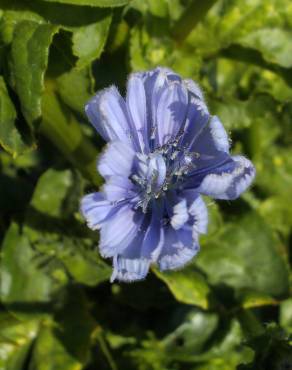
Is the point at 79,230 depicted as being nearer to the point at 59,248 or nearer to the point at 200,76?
the point at 59,248

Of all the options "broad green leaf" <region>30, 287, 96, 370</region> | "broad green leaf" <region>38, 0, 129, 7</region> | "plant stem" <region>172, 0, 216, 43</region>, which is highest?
"broad green leaf" <region>38, 0, 129, 7</region>

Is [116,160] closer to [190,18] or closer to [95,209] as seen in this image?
[95,209]

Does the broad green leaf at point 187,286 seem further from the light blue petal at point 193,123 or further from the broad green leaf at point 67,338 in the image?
the light blue petal at point 193,123

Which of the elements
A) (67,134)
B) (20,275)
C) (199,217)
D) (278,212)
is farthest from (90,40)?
(278,212)

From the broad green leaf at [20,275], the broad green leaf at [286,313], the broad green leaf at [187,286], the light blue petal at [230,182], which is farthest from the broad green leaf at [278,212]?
the light blue petal at [230,182]

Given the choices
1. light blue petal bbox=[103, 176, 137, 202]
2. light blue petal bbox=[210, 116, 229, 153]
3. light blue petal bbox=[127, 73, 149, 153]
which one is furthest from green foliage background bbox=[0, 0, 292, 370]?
light blue petal bbox=[210, 116, 229, 153]

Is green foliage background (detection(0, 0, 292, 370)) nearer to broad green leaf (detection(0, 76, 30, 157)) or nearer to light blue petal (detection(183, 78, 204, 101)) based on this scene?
broad green leaf (detection(0, 76, 30, 157))

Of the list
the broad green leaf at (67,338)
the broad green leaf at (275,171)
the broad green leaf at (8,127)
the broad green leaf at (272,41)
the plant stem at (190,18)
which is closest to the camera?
the broad green leaf at (8,127)
